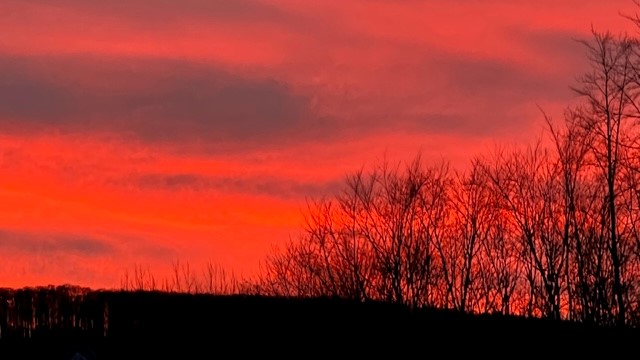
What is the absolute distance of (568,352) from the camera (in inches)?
979

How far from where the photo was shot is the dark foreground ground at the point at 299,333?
2495 cm

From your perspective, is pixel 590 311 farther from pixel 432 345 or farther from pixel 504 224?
pixel 432 345

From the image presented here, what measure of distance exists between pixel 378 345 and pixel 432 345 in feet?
3.48

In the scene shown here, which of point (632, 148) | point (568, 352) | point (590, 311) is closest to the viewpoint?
point (568, 352)

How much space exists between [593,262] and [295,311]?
70.1 ft

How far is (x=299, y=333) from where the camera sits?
25500 millimetres

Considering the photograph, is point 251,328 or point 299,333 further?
point 251,328

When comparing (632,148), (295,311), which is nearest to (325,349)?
(295,311)

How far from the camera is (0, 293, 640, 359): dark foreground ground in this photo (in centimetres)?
2495

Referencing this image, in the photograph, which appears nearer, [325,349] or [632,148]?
[325,349]

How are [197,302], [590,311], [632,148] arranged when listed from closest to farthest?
[197,302] → [632,148] → [590,311]

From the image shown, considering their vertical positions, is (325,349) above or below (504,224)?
below

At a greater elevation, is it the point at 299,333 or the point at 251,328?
the point at 251,328

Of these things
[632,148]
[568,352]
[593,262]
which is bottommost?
[568,352]
